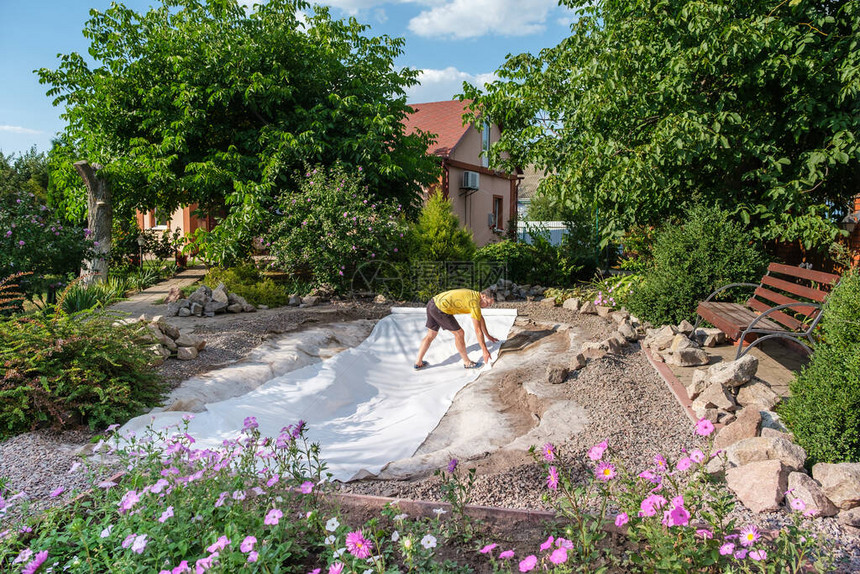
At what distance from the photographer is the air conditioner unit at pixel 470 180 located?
18109 mm

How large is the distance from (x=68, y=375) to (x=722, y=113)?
276 inches

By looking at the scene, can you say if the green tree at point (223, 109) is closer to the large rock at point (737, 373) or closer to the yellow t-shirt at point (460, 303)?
the yellow t-shirt at point (460, 303)

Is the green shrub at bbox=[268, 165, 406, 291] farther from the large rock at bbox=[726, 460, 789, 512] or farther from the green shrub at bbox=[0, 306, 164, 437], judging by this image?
the large rock at bbox=[726, 460, 789, 512]

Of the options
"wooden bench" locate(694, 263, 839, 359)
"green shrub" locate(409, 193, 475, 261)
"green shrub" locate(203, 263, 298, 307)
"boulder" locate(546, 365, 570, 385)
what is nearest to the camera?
"wooden bench" locate(694, 263, 839, 359)

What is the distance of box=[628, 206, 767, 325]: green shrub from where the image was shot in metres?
6.61

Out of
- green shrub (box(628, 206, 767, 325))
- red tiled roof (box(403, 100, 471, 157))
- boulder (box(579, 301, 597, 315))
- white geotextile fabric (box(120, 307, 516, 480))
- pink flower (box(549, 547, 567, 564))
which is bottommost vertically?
white geotextile fabric (box(120, 307, 516, 480))

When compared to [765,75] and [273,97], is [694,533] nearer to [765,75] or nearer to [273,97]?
[765,75]

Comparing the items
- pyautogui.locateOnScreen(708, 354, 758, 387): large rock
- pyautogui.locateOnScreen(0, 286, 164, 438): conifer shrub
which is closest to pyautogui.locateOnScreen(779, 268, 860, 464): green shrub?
pyautogui.locateOnScreen(708, 354, 758, 387): large rock

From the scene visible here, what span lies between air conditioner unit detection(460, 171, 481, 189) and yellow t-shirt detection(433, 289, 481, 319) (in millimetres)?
11936

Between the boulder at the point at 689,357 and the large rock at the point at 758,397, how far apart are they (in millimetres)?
1105

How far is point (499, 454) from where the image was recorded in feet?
11.7

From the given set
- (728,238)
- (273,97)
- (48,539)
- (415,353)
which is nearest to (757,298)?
(728,238)

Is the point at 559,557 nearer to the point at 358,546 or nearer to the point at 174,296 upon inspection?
the point at 358,546

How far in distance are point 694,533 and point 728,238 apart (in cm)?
577
